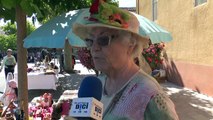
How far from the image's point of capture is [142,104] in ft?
5.65

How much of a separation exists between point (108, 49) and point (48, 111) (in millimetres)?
4992

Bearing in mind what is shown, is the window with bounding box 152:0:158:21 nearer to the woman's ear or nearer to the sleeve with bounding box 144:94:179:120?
the woman's ear

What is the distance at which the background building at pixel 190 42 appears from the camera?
10633 mm

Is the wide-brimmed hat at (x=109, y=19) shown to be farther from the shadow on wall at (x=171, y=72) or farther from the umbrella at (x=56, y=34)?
the shadow on wall at (x=171, y=72)

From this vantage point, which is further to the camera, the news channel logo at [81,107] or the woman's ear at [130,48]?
the woman's ear at [130,48]

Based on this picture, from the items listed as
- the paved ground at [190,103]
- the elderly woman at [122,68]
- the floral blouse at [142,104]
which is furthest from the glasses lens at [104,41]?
the paved ground at [190,103]

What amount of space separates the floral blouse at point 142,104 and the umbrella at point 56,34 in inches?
119

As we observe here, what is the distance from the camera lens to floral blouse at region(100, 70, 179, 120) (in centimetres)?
171

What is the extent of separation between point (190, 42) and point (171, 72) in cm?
281

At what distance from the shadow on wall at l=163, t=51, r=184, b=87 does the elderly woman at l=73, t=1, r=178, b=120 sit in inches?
464

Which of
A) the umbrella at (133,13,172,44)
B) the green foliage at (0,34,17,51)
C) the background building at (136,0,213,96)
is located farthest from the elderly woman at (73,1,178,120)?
the green foliage at (0,34,17,51)

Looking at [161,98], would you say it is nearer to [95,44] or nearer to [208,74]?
[95,44]

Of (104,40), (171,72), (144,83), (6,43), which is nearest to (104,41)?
(104,40)

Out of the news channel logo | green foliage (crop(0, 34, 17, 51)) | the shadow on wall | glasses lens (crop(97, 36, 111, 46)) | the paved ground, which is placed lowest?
the paved ground
